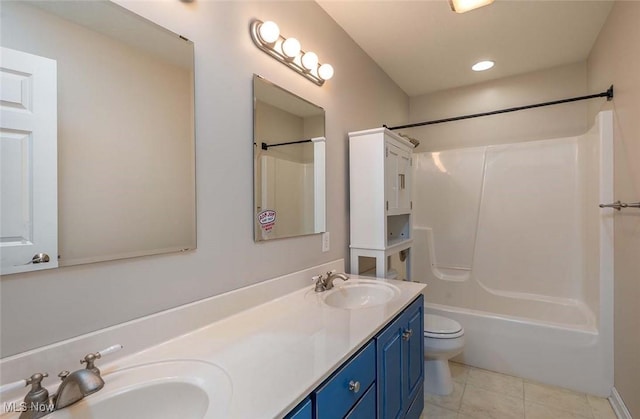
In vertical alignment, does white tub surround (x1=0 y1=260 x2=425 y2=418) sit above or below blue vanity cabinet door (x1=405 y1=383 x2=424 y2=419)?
above

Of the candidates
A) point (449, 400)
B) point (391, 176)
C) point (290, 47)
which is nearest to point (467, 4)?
point (290, 47)

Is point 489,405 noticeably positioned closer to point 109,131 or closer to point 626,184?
point 626,184

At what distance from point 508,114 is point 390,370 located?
9.37ft

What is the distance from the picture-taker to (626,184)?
5.50ft

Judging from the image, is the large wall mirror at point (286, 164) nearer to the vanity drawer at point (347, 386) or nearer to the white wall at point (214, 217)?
the white wall at point (214, 217)

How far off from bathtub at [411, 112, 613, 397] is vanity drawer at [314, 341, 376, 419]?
160 cm

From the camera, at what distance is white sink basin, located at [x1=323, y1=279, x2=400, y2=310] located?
1605mm

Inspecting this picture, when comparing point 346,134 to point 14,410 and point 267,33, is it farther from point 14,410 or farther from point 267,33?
point 14,410

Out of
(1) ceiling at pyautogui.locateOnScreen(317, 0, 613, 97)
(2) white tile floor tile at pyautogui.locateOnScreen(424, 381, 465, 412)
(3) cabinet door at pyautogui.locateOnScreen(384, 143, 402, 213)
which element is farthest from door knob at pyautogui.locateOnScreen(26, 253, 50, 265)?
(2) white tile floor tile at pyautogui.locateOnScreen(424, 381, 465, 412)

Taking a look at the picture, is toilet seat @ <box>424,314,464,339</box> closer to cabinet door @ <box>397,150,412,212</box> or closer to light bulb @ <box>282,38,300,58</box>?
cabinet door @ <box>397,150,412,212</box>

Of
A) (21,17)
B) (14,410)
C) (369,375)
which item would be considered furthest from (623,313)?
(21,17)

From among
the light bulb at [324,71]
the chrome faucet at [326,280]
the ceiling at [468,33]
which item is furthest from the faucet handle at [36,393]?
the ceiling at [468,33]

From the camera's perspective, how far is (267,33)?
52.6 inches

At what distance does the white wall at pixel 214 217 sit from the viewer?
73 cm
